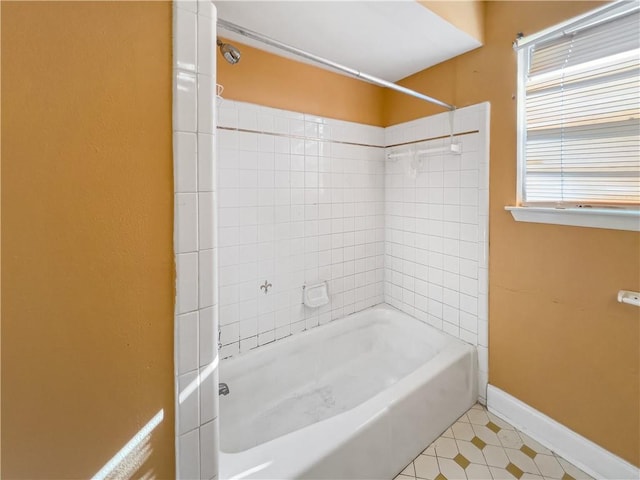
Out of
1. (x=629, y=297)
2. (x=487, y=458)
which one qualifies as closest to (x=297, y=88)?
(x=629, y=297)

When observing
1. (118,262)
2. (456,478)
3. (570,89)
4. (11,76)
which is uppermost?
(570,89)

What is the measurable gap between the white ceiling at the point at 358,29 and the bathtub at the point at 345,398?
186 cm

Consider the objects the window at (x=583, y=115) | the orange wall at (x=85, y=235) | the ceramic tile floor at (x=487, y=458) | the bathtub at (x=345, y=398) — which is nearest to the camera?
the orange wall at (x=85, y=235)

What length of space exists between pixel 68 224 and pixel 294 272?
1451 mm

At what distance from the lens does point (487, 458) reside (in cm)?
146

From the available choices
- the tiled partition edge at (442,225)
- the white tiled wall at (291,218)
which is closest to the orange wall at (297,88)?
the white tiled wall at (291,218)

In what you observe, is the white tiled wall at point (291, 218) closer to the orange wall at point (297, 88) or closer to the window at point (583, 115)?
the orange wall at point (297, 88)

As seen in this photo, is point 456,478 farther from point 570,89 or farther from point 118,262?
point 570,89

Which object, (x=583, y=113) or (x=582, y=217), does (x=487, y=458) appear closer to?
(x=582, y=217)

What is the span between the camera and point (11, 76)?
22.8 inches

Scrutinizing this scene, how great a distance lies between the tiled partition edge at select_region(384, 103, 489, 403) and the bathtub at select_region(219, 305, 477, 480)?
0.14 meters

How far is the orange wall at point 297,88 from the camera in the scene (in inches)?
68.0

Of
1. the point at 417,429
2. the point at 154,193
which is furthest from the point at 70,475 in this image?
the point at 417,429

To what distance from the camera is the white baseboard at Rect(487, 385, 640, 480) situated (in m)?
1.31
